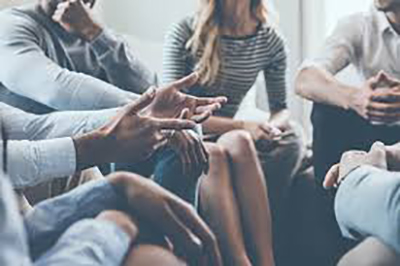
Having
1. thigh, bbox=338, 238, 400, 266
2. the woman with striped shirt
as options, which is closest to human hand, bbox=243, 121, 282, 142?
the woman with striped shirt

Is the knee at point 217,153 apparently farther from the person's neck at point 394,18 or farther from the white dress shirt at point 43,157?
the person's neck at point 394,18

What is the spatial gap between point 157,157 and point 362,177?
0.52m

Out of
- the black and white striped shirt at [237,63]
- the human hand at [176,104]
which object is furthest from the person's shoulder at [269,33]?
the human hand at [176,104]

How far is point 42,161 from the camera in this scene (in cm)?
107

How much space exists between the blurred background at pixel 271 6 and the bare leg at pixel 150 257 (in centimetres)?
96

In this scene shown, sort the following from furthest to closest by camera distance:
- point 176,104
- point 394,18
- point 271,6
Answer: point 271,6 < point 394,18 < point 176,104

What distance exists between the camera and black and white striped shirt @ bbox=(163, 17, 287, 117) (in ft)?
5.77

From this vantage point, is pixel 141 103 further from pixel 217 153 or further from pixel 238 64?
pixel 238 64

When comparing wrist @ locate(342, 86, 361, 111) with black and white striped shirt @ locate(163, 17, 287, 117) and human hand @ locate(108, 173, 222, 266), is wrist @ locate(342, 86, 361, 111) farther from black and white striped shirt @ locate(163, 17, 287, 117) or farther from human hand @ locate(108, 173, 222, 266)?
human hand @ locate(108, 173, 222, 266)

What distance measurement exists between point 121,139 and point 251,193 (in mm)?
487

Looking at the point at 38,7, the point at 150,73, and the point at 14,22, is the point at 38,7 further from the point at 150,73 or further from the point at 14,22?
the point at 150,73

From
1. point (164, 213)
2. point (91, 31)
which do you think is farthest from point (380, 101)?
point (164, 213)

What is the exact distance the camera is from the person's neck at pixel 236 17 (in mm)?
1811

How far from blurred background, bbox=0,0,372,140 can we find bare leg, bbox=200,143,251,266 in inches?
15.6
